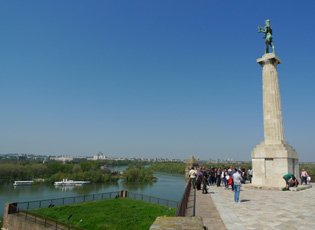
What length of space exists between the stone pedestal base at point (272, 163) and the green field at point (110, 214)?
10.2 metres

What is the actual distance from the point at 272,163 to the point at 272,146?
3.98ft

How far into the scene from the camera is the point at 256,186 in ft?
61.3

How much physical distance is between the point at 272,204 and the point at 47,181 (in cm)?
8843

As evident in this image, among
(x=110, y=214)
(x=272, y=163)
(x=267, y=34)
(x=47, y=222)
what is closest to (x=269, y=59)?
(x=267, y=34)

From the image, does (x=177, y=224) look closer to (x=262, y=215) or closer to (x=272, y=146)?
(x=262, y=215)

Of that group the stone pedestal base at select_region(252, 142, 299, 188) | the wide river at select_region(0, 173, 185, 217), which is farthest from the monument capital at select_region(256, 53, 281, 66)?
the wide river at select_region(0, 173, 185, 217)

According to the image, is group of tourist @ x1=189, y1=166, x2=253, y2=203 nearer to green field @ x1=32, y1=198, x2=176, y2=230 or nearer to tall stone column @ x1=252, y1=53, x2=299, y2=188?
tall stone column @ x1=252, y1=53, x2=299, y2=188

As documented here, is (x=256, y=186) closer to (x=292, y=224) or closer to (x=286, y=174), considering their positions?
(x=286, y=174)

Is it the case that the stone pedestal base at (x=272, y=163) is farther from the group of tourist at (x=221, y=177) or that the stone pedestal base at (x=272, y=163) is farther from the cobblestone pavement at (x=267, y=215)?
the cobblestone pavement at (x=267, y=215)

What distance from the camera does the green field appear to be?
25.5 m

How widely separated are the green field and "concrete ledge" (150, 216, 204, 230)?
782 inches

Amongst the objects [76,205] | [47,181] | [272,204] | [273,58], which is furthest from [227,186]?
[47,181]

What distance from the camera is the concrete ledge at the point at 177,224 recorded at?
4.42 metres

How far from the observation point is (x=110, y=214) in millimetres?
29109
